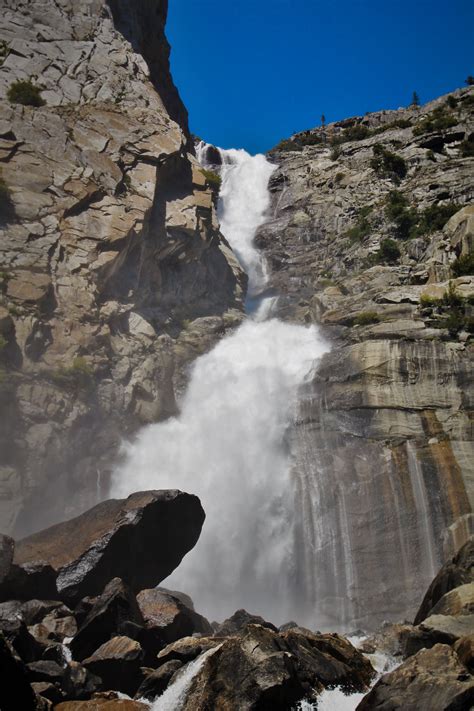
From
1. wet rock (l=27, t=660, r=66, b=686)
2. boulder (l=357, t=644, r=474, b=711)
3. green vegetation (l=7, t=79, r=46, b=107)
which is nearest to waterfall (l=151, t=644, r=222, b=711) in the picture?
wet rock (l=27, t=660, r=66, b=686)

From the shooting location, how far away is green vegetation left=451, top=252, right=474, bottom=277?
3309 cm

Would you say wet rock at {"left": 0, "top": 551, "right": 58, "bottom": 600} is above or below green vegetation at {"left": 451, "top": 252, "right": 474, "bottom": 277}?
below

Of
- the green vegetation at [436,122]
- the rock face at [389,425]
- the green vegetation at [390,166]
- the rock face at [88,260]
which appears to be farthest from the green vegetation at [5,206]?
the green vegetation at [436,122]

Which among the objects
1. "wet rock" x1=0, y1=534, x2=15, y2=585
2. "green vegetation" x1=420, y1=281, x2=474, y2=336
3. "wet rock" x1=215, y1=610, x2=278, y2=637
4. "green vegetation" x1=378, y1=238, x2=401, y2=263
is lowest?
"wet rock" x1=215, y1=610, x2=278, y2=637

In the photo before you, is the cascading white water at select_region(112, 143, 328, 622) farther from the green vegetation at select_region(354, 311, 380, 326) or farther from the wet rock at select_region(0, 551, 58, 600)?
the wet rock at select_region(0, 551, 58, 600)

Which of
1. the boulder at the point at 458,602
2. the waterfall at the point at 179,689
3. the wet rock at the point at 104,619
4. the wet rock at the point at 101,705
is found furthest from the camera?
the wet rock at the point at 104,619

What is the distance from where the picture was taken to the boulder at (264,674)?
9.55 m

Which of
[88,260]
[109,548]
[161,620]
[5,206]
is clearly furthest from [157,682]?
[5,206]

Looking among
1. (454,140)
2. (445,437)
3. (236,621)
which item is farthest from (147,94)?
(236,621)

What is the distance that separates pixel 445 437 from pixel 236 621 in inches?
534

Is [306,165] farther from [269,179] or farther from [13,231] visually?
[13,231]

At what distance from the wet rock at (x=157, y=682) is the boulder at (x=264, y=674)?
0.84 m

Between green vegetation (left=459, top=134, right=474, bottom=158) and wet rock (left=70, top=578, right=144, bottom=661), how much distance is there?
4631 cm

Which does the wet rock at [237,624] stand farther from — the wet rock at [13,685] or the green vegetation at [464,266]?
the green vegetation at [464,266]
